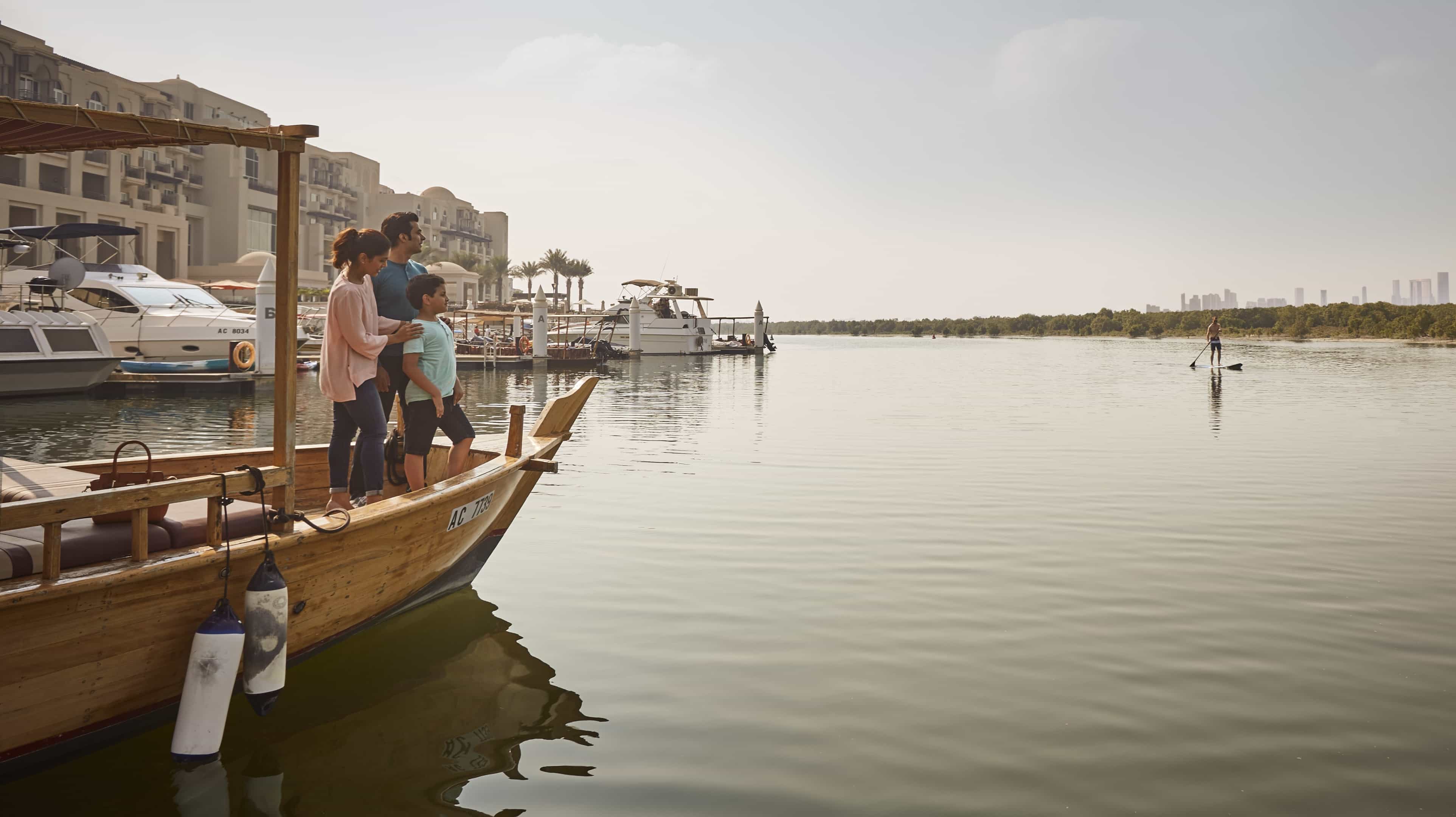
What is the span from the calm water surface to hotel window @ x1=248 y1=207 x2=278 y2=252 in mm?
50740

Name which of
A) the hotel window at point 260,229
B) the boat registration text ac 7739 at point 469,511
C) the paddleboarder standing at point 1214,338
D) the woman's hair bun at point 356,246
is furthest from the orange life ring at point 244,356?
the hotel window at point 260,229

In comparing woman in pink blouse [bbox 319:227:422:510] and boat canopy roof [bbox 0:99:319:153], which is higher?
boat canopy roof [bbox 0:99:319:153]

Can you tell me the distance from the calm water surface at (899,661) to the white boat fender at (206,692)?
155 mm

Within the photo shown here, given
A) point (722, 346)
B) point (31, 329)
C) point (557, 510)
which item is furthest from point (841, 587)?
point (722, 346)

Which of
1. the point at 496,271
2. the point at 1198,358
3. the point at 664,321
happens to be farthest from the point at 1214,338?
the point at 496,271

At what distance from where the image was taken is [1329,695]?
4.89 metres

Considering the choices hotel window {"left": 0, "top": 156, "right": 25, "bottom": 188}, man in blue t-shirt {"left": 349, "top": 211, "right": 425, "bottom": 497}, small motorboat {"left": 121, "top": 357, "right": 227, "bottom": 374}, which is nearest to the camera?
man in blue t-shirt {"left": 349, "top": 211, "right": 425, "bottom": 497}

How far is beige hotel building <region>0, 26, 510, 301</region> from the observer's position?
140 feet

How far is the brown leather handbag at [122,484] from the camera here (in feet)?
13.9

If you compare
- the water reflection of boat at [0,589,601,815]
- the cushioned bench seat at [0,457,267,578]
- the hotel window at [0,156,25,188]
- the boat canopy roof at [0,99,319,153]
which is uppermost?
the hotel window at [0,156,25,188]

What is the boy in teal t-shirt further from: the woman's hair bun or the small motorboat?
the small motorboat

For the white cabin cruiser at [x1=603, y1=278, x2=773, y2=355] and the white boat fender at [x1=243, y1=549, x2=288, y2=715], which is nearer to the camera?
the white boat fender at [x1=243, y1=549, x2=288, y2=715]

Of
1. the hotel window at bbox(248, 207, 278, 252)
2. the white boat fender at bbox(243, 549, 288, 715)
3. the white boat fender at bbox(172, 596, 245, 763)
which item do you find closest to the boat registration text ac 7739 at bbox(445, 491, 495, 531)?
the white boat fender at bbox(243, 549, 288, 715)

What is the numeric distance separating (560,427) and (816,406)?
17029mm
